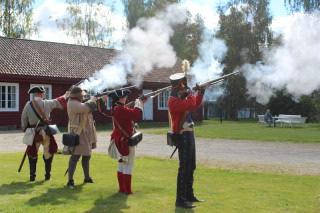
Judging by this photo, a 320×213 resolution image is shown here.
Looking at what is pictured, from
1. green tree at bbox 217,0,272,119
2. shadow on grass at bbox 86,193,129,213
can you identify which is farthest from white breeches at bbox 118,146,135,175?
green tree at bbox 217,0,272,119

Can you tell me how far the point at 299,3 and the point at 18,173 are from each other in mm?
14921

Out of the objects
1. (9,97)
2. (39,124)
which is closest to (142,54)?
(39,124)

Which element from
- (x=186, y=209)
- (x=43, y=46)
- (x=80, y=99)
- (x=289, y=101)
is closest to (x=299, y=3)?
(x=80, y=99)

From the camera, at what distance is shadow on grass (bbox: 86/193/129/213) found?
8234 millimetres

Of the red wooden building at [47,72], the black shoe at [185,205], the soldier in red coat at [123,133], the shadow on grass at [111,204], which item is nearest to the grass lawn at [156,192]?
the shadow on grass at [111,204]

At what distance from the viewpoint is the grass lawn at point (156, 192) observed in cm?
842

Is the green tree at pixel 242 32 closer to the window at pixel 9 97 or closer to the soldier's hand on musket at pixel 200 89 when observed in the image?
the window at pixel 9 97

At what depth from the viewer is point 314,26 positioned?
1180 centimetres

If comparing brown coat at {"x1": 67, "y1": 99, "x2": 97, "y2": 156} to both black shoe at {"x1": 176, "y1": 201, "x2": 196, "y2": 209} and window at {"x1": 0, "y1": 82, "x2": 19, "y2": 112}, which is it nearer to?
black shoe at {"x1": 176, "y1": 201, "x2": 196, "y2": 209}

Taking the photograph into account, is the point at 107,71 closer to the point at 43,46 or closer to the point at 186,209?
the point at 186,209

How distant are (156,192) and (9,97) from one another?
23.0 metres

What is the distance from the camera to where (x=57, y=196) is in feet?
30.6

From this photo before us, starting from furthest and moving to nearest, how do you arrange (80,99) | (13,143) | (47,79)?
(47,79)
(13,143)
(80,99)

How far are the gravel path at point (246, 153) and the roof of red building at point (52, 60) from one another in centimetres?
1060
